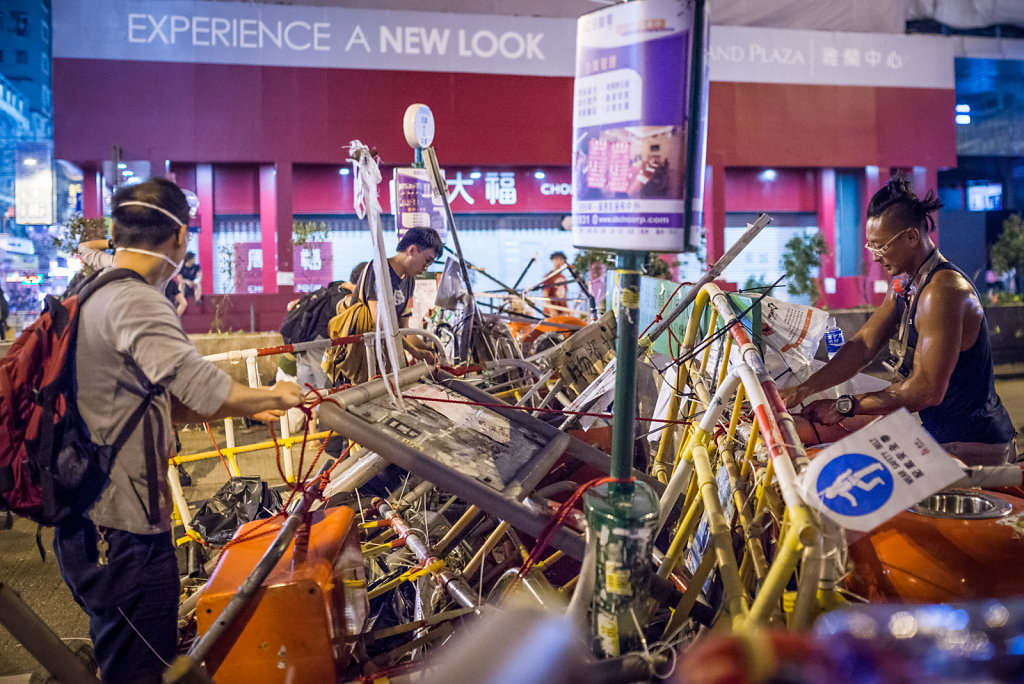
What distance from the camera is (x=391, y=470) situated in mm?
5402

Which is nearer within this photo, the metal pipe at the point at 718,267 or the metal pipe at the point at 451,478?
the metal pipe at the point at 451,478

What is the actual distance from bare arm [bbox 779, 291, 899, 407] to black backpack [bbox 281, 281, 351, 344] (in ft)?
14.2

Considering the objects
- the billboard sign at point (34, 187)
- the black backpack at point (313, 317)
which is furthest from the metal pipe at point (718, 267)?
the billboard sign at point (34, 187)

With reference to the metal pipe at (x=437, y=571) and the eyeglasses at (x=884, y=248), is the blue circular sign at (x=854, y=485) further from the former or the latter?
the eyeglasses at (x=884, y=248)

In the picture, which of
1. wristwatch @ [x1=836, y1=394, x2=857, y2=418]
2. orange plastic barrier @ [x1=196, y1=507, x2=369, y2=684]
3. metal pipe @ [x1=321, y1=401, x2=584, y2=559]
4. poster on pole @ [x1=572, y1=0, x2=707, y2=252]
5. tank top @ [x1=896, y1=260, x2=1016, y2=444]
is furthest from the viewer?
tank top @ [x1=896, y1=260, x2=1016, y2=444]

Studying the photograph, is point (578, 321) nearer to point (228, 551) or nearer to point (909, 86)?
point (228, 551)

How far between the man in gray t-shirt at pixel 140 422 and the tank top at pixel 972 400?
3.01 metres

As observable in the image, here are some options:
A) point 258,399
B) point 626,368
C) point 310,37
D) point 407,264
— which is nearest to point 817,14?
point 310,37

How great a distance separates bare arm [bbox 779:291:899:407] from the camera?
11.2 ft

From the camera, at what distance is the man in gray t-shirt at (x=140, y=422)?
2465mm

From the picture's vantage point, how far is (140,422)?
2.59 m

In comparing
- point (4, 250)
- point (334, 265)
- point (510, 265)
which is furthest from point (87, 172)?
point (510, 265)

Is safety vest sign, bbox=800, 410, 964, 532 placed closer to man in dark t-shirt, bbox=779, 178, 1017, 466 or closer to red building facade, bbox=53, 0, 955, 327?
man in dark t-shirt, bbox=779, 178, 1017, 466

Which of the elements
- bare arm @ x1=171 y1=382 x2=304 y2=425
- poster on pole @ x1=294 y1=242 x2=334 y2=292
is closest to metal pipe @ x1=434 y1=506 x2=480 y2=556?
bare arm @ x1=171 y1=382 x2=304 y2=425
